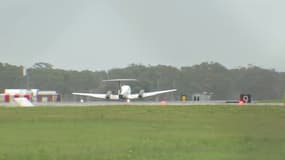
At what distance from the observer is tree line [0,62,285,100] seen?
363 ft

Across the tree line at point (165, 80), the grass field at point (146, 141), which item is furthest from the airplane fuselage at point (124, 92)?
the grass field at point (146, 141)

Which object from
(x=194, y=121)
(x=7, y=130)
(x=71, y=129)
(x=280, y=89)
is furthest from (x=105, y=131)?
(x=280, y=89)

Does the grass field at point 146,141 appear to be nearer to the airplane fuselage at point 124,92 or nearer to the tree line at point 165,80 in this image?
the airplane fuselage at point 124,92

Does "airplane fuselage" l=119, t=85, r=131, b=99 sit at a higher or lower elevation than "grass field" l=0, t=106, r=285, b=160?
higher

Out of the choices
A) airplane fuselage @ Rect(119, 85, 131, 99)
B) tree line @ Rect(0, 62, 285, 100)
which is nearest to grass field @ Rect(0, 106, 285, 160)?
airplane fuselage @ Rect(119, 85, 131, 99)

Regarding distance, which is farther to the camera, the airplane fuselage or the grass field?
the airplane fuselage

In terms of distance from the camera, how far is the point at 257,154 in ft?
52.8

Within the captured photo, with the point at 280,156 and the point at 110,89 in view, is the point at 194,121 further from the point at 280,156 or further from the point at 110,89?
the point at 110,89

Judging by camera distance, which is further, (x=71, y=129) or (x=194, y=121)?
(x=194, y=121)

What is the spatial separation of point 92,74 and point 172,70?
897 inches

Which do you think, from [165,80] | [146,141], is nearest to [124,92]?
[165,80]

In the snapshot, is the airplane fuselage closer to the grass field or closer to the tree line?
the tree line

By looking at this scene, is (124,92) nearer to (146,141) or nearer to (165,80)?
(165,80)

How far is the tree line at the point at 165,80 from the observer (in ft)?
363
